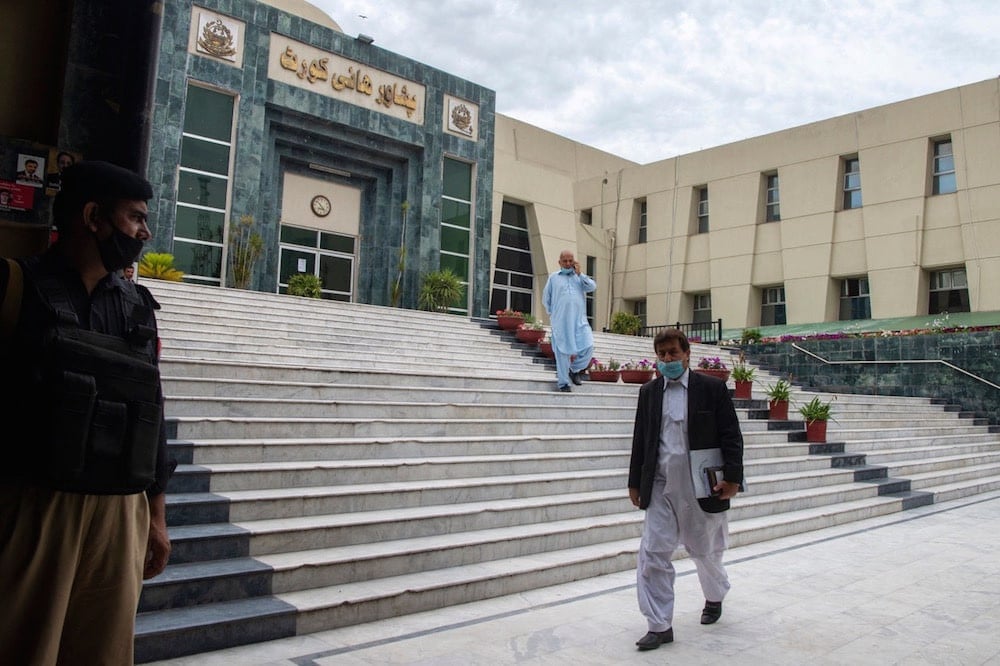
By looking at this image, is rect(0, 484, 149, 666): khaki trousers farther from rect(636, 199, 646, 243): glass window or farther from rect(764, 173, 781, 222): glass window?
rect(636, 199, 646, 243): glass window

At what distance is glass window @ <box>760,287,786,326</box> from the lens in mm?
23578

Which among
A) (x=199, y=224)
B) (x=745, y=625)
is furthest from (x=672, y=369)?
(x=199, y=224)

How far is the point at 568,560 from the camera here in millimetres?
5320

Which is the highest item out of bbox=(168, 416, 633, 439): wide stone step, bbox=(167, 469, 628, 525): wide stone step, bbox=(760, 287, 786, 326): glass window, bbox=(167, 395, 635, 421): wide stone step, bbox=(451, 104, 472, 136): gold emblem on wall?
bbox=(451, 104, 472, 136): gold emblem on wall

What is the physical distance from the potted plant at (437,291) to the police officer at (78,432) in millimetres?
16471

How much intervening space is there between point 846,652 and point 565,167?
2634 cm

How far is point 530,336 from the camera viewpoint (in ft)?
44.6

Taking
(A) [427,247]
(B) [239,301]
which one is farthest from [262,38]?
(B) [239,301]

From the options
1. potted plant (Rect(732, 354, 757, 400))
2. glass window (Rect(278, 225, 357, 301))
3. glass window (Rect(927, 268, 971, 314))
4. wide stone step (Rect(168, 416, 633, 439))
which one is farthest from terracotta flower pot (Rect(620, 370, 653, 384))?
glass window (Rect(927, 268, 971, 314))

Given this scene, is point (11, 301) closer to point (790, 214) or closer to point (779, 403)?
point (779, 403)

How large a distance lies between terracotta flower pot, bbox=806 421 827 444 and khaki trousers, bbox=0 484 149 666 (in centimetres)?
977

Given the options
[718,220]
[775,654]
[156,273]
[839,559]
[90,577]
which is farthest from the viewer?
[718,220]

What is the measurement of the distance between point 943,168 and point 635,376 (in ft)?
45.9

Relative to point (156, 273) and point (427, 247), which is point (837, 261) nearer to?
point (427, 247)
